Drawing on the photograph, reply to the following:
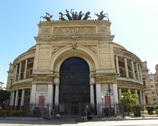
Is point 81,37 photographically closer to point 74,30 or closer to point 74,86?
point 74,30

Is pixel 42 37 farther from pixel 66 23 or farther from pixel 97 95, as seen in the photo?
Result: pixel 97 95

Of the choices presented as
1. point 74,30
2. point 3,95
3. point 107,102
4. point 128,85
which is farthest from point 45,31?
point 3,95

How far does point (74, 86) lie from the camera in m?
26.1

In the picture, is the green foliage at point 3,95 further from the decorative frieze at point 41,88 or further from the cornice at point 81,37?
the cornice at point 81,37

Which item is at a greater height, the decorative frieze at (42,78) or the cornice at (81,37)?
the cornice at (81,37)

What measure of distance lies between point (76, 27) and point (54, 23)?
4149 mm

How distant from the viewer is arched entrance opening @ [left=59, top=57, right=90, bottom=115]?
2477 centimetres

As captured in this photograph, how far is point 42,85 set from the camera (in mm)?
25328

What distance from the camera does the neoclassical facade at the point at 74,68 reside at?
968 inches

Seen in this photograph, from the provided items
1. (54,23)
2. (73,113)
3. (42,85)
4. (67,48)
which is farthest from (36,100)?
(54,23)

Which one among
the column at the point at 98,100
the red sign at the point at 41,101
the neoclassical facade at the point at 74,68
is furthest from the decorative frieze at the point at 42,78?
the column at the point at 98,100

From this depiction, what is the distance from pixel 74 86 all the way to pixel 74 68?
3156mm

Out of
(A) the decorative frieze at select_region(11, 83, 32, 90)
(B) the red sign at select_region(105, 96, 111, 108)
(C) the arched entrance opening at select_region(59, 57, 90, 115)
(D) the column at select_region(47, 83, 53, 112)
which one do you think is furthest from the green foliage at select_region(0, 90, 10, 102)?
(B) the red sign at select_region(105, 96, 111, 108)

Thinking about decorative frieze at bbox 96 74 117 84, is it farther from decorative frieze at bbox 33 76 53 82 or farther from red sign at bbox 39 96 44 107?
red sign at bbox 39 96 44 107
